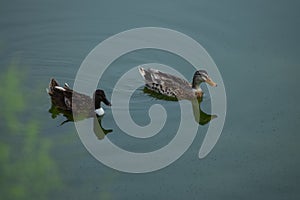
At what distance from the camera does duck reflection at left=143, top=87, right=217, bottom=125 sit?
5820mm

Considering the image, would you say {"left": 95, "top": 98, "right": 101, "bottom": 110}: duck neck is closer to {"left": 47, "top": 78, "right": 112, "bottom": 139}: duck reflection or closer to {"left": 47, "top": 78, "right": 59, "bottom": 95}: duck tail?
{"left": 47, "top": 78, "right": 112, "bottom": 139}: duck reflection

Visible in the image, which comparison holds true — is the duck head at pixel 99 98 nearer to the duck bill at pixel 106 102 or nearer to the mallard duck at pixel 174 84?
the duck bill at pixel 106 102

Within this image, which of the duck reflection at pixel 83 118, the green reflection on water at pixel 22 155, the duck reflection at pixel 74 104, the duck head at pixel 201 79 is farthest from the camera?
the duck head at pixel 201 79

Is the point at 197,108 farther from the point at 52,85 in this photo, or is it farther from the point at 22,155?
the point at 22,155

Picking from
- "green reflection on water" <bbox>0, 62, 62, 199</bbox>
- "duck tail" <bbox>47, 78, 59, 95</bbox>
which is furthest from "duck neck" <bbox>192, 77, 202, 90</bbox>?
"green reflection on water" <bbox>0, 62, 62, 199</bbox>

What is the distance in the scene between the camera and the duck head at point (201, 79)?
6121 millimetres

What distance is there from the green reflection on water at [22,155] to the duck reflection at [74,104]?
0.29 m

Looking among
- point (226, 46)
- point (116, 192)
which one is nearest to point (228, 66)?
point (226, 46)

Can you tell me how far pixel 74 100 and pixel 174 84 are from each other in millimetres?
1073

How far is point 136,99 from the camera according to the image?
19.8ft

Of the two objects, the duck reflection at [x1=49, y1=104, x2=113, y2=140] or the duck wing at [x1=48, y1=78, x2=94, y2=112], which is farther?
the duck wing at [x1=48, y1=78, x2=94, y2=112]

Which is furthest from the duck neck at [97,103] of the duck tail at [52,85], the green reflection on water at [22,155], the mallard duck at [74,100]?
the green reflection on water at [22,155]

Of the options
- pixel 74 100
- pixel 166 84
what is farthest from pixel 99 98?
pixel 166 84

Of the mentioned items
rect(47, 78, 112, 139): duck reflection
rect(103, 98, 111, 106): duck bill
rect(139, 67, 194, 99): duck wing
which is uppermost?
rect(139, 67, 194, 99): duck wing
